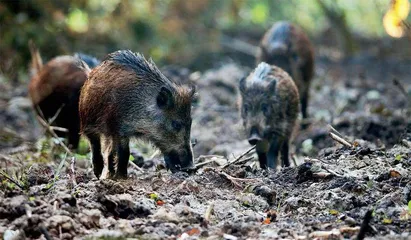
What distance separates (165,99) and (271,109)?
251 cm

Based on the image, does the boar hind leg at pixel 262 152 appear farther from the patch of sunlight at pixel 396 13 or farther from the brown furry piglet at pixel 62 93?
the patch of sunlight at pixel 396 13

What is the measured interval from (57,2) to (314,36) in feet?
20.6

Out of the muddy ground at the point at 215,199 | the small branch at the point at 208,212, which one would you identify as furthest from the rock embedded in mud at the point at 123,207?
the small branch at the point at 208,212

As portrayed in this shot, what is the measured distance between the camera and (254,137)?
7.87 m

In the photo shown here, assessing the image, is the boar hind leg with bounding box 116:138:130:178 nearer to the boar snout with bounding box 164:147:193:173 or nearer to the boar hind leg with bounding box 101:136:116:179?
the boar hind leg with bounding box 101:136:116:179

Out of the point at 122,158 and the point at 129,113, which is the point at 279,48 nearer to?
the point at 129,113

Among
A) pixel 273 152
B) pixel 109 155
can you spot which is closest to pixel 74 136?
pixel 273 152

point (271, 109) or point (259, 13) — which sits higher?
point (259, 13)

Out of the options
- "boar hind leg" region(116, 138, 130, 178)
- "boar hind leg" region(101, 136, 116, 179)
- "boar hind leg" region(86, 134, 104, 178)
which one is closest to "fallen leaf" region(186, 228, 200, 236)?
"boar hind leg" region(116, 138, 130, 178)

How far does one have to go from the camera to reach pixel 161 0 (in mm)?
14656

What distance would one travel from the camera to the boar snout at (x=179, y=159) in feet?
20.2

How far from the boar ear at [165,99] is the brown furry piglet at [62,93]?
2018mm

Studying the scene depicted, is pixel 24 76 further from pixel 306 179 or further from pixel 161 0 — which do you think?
pixel 306 179

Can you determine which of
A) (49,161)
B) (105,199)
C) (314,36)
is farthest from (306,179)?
(314,36)
